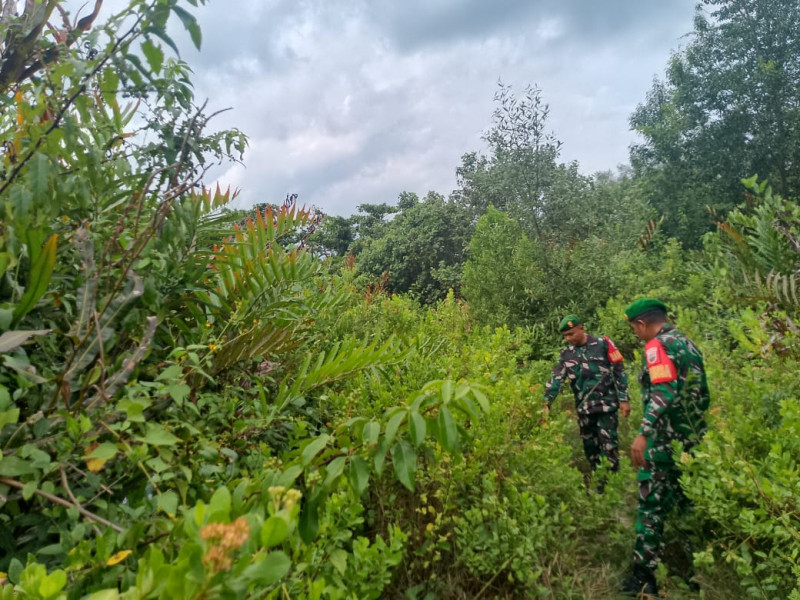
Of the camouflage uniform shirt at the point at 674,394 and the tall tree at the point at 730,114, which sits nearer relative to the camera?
the camouflage uniform shirt at the point at 674,394

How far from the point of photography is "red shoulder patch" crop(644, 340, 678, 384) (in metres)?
2.85

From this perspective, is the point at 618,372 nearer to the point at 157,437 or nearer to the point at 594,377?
the point at 594,377

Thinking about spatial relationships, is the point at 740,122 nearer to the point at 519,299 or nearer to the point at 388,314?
the point at 519,299

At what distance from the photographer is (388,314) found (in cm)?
477

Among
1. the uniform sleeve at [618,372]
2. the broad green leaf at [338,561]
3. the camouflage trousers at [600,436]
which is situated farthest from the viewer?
the uniform sleeve at [618,372]

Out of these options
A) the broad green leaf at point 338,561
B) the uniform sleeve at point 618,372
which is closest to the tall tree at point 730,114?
the uniform sleeve at point 618,372

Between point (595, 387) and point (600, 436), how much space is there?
438 mm

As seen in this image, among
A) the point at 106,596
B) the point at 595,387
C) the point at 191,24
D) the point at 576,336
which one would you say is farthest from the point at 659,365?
the point at 106,596

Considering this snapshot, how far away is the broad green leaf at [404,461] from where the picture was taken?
838 millimetres

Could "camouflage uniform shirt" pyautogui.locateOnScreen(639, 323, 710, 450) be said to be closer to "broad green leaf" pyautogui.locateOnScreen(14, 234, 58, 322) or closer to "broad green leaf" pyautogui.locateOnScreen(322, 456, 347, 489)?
"broad green leaf" pyautogui.locateOnScreen(322, 456, 347, 489)

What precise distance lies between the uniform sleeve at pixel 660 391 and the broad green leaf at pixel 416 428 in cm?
248

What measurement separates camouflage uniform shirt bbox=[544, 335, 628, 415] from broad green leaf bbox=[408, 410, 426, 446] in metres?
3.77

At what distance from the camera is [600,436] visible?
434 centimetres

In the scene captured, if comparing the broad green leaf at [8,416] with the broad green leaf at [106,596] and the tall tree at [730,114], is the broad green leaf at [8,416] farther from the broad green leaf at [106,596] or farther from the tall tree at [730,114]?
A: the tall tree at [730,114]
